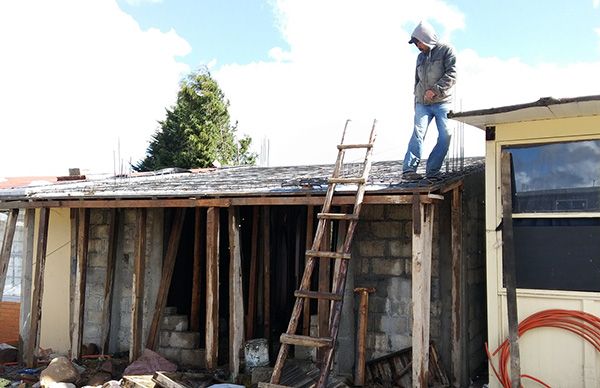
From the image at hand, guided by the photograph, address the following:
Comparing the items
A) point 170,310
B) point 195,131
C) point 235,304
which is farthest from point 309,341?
point 195,131

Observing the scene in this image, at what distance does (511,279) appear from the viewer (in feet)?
17.5

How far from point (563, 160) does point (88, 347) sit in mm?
7245

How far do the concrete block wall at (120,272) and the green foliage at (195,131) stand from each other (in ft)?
42.7

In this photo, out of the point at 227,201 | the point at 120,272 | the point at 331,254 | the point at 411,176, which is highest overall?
the point at 411,176

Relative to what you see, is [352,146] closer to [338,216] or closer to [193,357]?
[338,216]

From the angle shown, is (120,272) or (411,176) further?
(120,272)

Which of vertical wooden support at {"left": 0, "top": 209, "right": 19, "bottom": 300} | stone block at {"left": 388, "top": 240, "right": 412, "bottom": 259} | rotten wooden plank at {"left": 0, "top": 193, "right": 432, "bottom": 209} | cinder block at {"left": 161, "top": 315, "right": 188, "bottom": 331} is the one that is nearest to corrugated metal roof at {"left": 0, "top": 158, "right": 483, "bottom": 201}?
rotten wooden plank at {"left": 0, "top": 193, "right": 432, "bottom": 209}

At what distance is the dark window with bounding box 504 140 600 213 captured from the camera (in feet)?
18.2

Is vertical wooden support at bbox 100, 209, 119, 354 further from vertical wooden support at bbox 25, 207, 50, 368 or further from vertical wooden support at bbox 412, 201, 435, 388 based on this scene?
vertical wooden support at bbox 412, 201, 435, 388

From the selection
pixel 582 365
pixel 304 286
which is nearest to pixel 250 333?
pixel 304 286

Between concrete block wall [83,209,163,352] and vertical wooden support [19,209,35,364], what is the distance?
0.87 metres

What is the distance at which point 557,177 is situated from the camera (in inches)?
224

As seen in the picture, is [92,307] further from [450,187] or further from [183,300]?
[450,187]

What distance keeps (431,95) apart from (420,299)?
252cm
